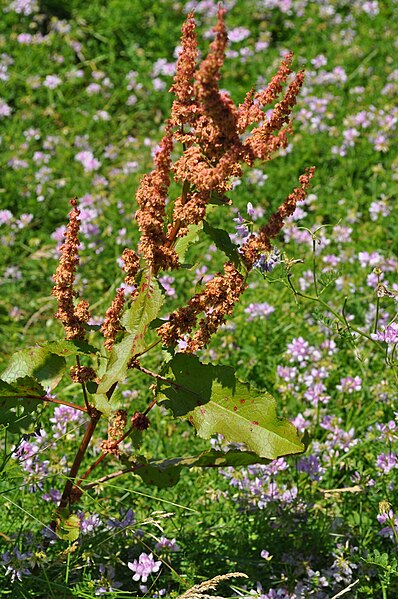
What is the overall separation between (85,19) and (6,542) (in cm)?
541

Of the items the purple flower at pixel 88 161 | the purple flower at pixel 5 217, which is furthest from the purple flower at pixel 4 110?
the purple flower at pixel 5 217

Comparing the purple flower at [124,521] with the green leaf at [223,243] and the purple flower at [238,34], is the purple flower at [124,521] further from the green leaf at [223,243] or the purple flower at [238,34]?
the purple flower at [238,34]

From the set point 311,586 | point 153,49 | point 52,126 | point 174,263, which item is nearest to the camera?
point 174,263

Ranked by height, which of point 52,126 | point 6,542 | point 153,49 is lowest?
point 6,542

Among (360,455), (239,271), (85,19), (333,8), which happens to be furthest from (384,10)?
(239,271)

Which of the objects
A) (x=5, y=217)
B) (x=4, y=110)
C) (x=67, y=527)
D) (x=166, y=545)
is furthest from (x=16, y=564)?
(x=4, y=110)

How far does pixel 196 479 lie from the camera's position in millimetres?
3670

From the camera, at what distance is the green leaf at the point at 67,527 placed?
2750 mm

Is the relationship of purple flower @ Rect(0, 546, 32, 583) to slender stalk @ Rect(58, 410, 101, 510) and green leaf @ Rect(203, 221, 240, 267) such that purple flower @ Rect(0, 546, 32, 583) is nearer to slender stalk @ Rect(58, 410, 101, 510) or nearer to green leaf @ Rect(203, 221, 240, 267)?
slender stalk @ Rect(58, 410, 101, 510)

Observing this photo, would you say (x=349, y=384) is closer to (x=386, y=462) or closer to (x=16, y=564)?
(x=386, y=462)

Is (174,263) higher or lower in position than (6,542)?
higher

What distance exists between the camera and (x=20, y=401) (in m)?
2.71

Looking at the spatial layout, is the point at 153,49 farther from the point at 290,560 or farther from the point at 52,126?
the point at 290,560

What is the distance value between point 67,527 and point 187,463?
1.57ft
